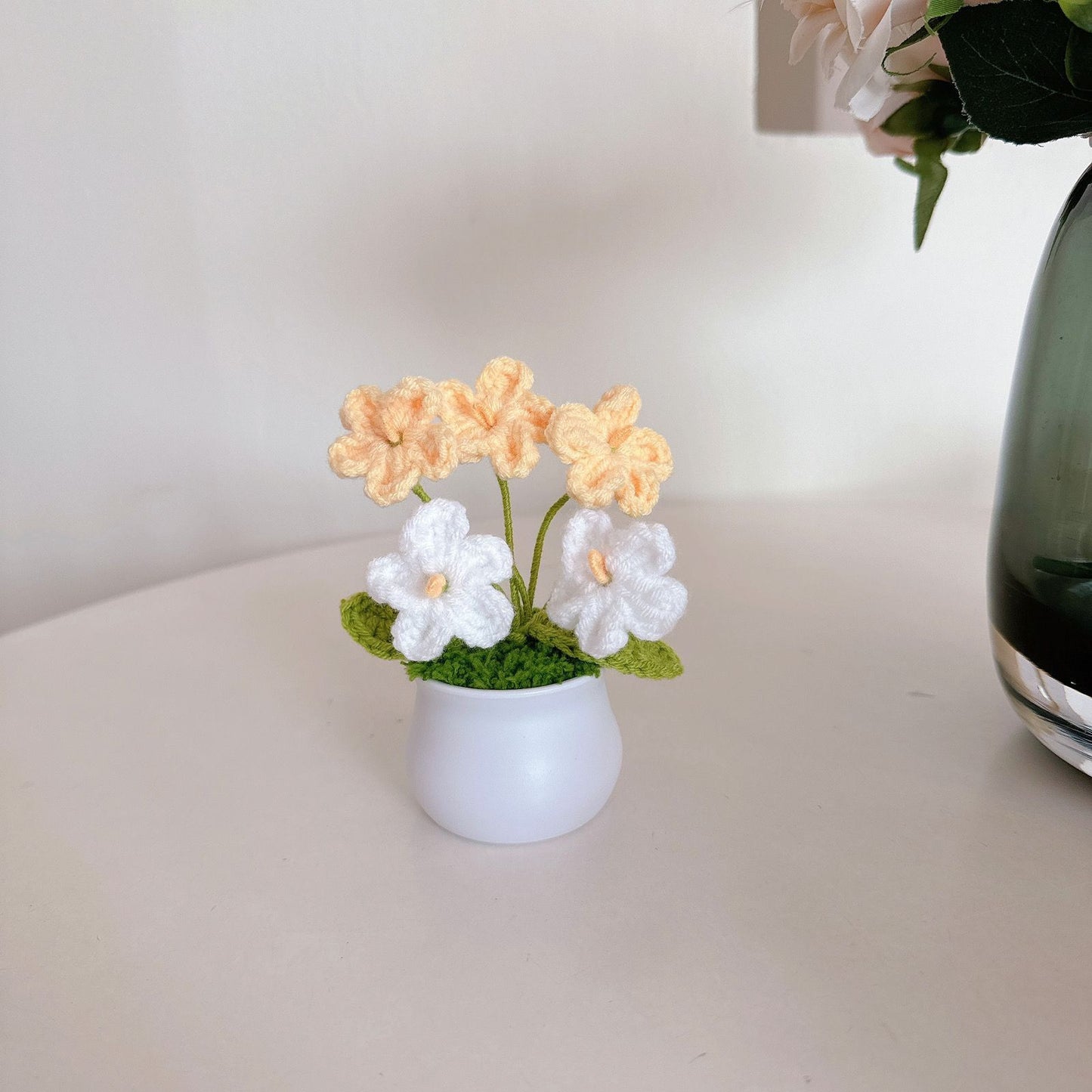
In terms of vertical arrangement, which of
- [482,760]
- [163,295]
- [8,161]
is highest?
[8,161]

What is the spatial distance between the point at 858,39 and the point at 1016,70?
68mm

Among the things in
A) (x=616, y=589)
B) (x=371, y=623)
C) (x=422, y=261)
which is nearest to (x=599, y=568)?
(x=616, y=589)

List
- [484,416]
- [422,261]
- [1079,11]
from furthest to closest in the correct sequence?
[422,261] < [484,416] < [1079,11]

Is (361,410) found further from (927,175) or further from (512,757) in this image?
(927,175)

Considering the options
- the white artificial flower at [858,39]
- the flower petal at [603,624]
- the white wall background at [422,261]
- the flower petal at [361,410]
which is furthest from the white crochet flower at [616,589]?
the white wall background at [422,261]

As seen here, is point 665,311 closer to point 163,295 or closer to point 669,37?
point 669,37

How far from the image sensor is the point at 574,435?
47 centimetres

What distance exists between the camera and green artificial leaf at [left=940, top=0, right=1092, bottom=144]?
440 mm

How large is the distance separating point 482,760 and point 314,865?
0.32 feet

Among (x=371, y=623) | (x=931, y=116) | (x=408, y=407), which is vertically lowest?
(x=371, y=623)

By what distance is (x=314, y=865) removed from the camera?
20.4 inches

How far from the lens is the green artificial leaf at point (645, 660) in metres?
0.49

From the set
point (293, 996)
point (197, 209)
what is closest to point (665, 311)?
point (197, 209)

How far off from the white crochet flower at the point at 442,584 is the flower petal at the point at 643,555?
5 cm
